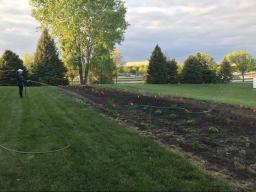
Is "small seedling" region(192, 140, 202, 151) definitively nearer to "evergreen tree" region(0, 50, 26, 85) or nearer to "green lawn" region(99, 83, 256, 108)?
"green lawn" region(99, 83, 256, 108)

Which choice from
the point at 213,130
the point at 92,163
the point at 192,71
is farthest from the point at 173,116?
the point at 192,71

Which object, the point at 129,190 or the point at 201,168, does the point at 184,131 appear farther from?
the point at 129,190

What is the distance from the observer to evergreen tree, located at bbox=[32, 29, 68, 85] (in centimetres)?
4556

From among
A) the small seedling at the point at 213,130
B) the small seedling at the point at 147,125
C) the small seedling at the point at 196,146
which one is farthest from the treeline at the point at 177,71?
the small seedling at the point at 196,146

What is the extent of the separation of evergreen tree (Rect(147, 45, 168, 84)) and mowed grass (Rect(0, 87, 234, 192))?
37.8m

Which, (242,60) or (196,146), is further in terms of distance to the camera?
(242,60)

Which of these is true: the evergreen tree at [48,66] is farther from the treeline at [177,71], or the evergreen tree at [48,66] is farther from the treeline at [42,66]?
the treeline at [177,71]

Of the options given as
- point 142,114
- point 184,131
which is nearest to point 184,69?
point 142,114

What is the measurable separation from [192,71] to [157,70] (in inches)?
186

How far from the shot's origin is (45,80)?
148 ft

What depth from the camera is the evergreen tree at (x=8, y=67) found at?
42.6 meters

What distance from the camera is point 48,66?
151 ft

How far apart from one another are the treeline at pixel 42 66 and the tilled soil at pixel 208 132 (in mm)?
29021

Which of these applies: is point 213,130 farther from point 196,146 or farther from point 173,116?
point 173,116
